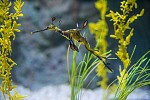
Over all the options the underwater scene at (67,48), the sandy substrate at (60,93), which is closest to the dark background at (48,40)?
the underwater scene at (67,48)

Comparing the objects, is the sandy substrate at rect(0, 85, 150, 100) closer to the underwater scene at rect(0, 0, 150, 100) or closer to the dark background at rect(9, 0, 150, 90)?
the underwater scene at rect(0, 0, 150, 100)

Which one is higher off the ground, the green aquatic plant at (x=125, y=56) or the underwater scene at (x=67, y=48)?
the underwater scene at (x=67, y=48)

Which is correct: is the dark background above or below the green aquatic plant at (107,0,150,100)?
A: above

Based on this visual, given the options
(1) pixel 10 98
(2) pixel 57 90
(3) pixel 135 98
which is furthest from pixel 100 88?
(1) pixel 10 98

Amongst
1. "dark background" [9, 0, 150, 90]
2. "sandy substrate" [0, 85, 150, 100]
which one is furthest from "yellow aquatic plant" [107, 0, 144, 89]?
"dark background" [9, 0, 150, 90]

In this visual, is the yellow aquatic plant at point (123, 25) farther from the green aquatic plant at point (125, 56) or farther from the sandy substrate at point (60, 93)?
the sandy substrate at point (60, 93)

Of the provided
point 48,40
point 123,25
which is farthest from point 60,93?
point 123,25

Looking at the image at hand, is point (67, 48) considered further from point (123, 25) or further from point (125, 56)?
point (123, 25)

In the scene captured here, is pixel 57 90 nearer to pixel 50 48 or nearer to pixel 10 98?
pixel 50 48

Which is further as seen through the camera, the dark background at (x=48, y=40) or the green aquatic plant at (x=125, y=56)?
the dark background at (x=48, y=40)
